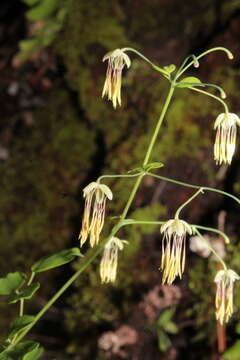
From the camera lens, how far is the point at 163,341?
241 centimetres

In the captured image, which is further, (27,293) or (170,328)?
(170,328)

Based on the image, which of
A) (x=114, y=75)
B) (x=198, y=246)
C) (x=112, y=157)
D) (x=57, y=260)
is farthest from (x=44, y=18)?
(x=57, y=260)

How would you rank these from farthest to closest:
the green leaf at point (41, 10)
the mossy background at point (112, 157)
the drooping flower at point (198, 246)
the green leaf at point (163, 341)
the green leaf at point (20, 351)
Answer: the green leaf at point (41, 10) → the mossy background at point (112, 157) → the drooping flower at point (198, 246) → the green leaf at point (163, 341) → the green leaf at point (20, 351)

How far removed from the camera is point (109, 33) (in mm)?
3621

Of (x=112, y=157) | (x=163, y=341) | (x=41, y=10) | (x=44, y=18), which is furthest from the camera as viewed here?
(x=44, y=18)

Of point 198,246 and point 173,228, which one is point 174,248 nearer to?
point 173,228

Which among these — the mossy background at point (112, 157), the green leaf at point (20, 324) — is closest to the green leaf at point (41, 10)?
the mossy background at point (112, 157)

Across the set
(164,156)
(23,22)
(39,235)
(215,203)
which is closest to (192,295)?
(215,203)

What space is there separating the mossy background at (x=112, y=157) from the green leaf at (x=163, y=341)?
7 cm

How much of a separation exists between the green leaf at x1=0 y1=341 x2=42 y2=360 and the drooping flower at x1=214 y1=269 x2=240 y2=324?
48cm

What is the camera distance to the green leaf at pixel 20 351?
58.1 inches

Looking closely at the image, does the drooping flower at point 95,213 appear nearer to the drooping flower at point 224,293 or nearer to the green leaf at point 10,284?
the green leaf at point 10,284

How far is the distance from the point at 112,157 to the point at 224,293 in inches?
64.0

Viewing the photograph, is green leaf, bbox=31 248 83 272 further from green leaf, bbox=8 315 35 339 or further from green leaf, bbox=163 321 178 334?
green leaf, bbox=163 321 178 334
